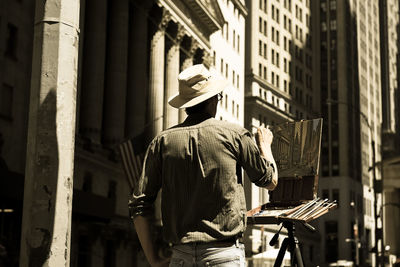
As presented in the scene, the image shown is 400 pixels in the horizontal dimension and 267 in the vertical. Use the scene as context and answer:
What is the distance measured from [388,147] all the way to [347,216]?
146 ft

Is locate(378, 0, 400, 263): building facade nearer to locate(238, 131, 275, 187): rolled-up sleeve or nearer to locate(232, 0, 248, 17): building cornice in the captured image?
locate(232, 0, 248, 17): building cornice

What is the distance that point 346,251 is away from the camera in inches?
5113

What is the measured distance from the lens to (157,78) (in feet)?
188

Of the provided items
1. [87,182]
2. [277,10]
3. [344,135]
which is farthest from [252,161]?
[344,135]

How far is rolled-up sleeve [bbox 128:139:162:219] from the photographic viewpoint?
539 cm

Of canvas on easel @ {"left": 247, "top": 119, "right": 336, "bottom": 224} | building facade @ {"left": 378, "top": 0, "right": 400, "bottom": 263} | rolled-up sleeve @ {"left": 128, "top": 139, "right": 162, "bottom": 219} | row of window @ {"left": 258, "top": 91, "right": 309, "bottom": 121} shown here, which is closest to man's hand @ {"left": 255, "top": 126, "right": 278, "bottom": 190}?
rolled-up sleeve @ {"left": 128, "top": 139, "right": 162, "bottom": 219}

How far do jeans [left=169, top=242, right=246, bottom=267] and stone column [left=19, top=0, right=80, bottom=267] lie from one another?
2649 mm

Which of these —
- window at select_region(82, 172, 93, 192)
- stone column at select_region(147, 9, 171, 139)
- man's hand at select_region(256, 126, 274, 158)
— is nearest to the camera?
man's hand at select_region(256, 126, 274, 158)

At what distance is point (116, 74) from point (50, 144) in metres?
45.2

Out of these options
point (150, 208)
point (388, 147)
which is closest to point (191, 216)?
point (150, 208)

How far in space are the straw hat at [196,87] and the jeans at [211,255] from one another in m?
1.02

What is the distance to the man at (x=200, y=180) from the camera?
506cm

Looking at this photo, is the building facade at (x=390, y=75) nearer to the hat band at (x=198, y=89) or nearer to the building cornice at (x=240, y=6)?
the building cornice at (x=240, y=6)

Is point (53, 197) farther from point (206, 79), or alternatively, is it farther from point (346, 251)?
point (346, 251)
